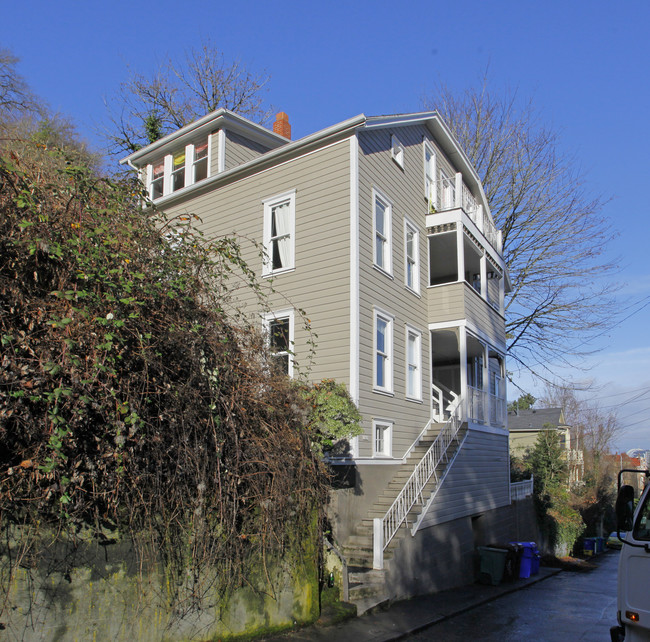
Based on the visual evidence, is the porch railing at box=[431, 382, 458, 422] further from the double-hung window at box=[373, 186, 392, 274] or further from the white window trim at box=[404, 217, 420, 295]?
the double-hung window at box=[373, 186, 392, 274]

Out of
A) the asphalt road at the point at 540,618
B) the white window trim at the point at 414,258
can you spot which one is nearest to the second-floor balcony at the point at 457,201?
the white window trim at the point at 414,258

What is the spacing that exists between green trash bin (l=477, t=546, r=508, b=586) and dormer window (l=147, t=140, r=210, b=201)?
12.8 meters

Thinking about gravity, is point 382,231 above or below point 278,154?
below

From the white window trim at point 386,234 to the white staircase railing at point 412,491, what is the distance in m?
4.02

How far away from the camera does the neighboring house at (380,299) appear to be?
496 inches

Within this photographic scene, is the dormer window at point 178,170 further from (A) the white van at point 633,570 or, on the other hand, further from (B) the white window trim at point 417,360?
(A) the white van at point 633,570

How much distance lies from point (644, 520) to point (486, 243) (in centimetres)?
1412

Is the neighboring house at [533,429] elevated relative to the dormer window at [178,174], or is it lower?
lower

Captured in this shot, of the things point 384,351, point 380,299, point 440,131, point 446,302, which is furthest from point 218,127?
point 384,351

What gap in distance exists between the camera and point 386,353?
560 inches

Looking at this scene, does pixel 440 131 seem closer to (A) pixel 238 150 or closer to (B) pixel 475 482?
(A) pixel 238 150

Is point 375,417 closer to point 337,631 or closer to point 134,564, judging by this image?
point 337,631

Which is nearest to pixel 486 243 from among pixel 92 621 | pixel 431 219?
pixel 431 219

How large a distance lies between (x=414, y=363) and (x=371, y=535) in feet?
17.5
